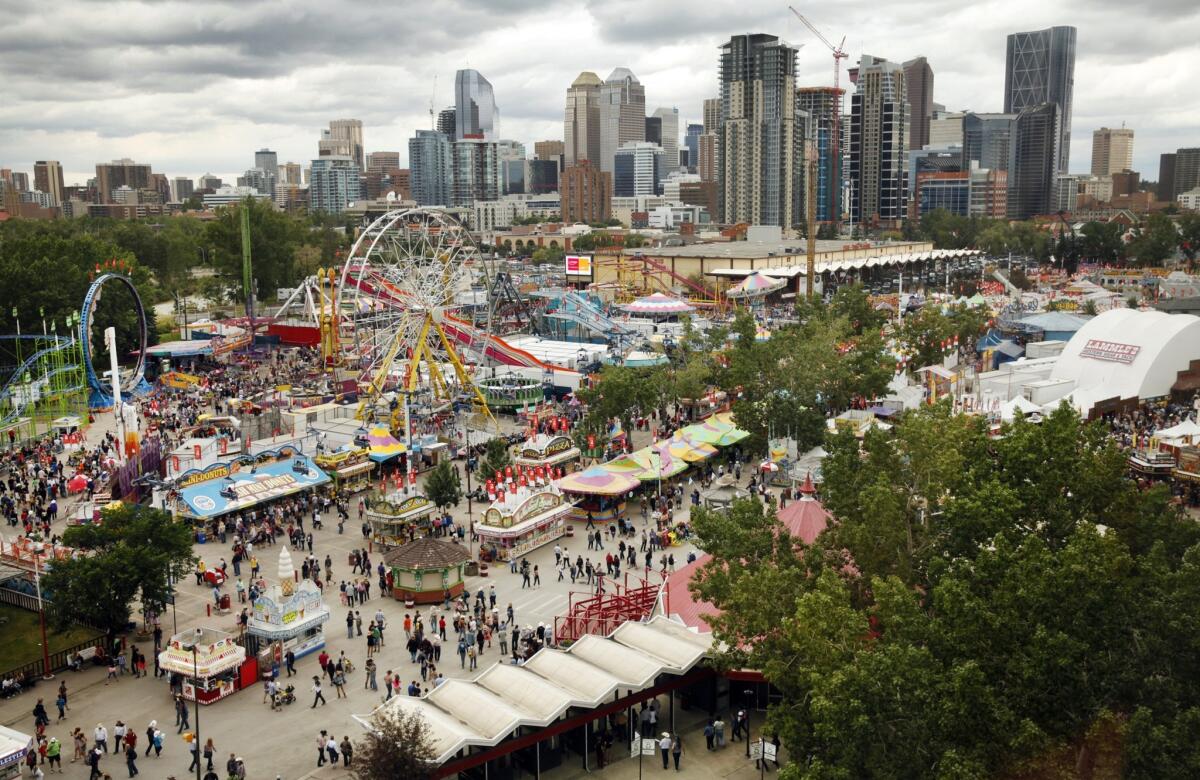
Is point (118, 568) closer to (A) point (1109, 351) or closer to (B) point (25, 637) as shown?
(B) point (25, 637)

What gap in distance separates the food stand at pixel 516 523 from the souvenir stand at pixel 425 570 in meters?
3.57

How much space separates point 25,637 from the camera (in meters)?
30.4

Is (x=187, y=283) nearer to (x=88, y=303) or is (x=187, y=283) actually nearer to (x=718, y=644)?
(x=88, y=303)

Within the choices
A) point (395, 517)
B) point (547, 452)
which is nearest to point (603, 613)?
point (395, 517)

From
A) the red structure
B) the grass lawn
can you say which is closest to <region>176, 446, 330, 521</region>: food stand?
the grass lawn

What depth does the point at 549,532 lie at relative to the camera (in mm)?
38781

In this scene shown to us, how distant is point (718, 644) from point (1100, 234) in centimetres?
13370

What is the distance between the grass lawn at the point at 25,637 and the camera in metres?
28.9

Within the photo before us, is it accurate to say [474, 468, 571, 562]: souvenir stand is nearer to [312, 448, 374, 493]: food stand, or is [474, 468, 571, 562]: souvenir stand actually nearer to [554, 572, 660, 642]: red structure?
[554, 572, 660, 642]: red structure

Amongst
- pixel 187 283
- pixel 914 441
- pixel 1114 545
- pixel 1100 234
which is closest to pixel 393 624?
pixel 914 441

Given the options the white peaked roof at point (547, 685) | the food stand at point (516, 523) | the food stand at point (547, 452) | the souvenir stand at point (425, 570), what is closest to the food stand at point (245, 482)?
the food stand at point (547, 452)

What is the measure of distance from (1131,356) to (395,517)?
39.3 metres

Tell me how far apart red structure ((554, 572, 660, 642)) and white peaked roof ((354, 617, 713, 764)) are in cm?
234

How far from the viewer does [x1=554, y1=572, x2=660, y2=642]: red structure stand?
94.0 feet
